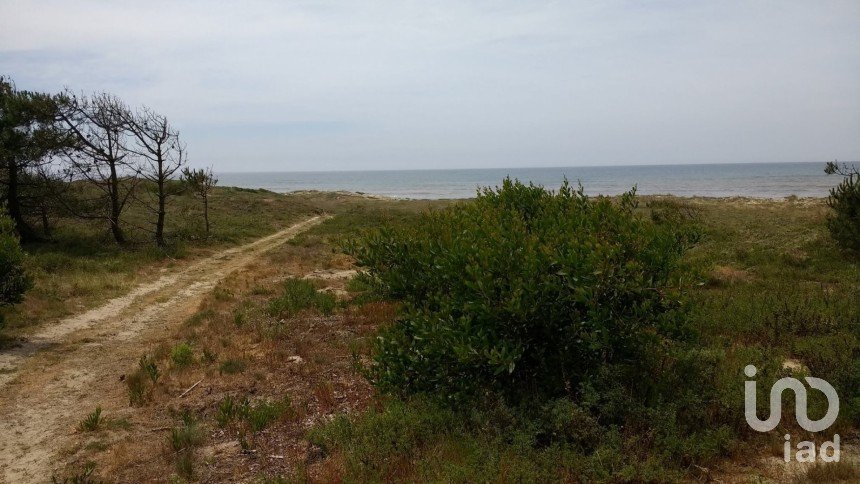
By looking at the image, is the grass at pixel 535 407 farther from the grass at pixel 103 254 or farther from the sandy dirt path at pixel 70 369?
the grass at pixel 103 254

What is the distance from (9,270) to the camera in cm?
1212

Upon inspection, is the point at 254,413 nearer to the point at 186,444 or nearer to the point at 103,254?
the point at 186,444

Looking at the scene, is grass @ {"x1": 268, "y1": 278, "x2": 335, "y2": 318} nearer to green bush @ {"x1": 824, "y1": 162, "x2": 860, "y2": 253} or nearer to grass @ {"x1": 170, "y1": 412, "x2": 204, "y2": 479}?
grass @ {"x1": 170, "y1": 412, "x2": 204, "y2": 479}

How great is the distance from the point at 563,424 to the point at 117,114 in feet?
86.7

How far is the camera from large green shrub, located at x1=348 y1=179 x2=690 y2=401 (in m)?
5.66

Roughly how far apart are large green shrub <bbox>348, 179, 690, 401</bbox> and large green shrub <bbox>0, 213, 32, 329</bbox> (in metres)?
10.0

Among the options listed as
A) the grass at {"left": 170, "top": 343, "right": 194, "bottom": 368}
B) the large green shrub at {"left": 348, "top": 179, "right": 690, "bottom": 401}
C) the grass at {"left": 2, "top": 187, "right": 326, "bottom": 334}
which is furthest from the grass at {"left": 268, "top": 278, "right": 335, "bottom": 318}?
the large green shrub at {"left": 348, "top": 179, "right": 690, "bottom": 401}

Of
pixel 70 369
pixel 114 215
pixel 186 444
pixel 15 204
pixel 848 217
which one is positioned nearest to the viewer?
pixel 186 444

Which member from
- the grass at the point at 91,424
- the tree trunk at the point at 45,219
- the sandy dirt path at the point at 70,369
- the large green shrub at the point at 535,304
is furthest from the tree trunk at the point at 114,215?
the large green shrub at the point at 535,304

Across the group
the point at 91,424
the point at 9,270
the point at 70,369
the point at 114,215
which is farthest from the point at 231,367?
the point at 114,215

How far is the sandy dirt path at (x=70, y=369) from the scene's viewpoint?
7282mm

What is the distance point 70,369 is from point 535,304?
9.86 m

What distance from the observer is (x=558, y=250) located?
593 centimetres

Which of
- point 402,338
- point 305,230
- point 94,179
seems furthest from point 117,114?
point 402,338
